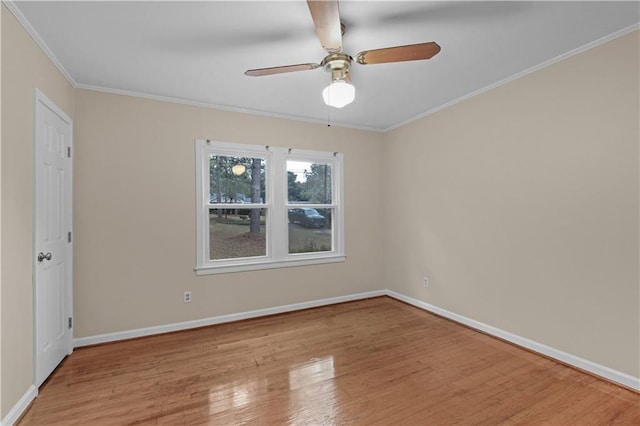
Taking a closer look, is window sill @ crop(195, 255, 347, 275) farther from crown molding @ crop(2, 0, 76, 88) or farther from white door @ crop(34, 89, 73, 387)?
crown molding @ crop(2, 0, 76, 88)

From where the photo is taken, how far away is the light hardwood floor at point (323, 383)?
1.91 meters

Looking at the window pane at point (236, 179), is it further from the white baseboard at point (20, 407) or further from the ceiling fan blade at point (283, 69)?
the white baseboard at point (20, 407)

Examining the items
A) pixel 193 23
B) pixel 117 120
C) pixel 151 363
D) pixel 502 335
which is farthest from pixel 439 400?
pixel 117 120

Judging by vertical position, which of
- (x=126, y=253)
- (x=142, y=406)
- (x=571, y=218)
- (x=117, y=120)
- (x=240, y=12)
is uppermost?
(x=240, y=12)

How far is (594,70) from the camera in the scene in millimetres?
2314

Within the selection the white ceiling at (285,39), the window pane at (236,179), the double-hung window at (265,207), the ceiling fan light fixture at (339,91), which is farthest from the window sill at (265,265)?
the ceiling fan light fixture at (339,91)

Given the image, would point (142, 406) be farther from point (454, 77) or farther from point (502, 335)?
point (454, 77)

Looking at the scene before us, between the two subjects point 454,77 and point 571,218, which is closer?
point 571,218

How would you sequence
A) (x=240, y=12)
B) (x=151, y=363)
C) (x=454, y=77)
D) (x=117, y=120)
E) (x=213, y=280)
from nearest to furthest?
(x=240, y=12)
(x=151, y=363)
(x=454, y=77)
(x=117, y=120)
(x=213, y=280)

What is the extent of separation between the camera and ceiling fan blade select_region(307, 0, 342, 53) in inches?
55.4

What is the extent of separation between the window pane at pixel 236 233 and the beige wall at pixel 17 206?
1680 mm

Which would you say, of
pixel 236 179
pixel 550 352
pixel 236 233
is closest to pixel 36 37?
pixel 236 179

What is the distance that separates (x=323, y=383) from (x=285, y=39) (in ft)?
8.41

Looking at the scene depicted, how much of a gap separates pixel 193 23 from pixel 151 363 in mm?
2693
